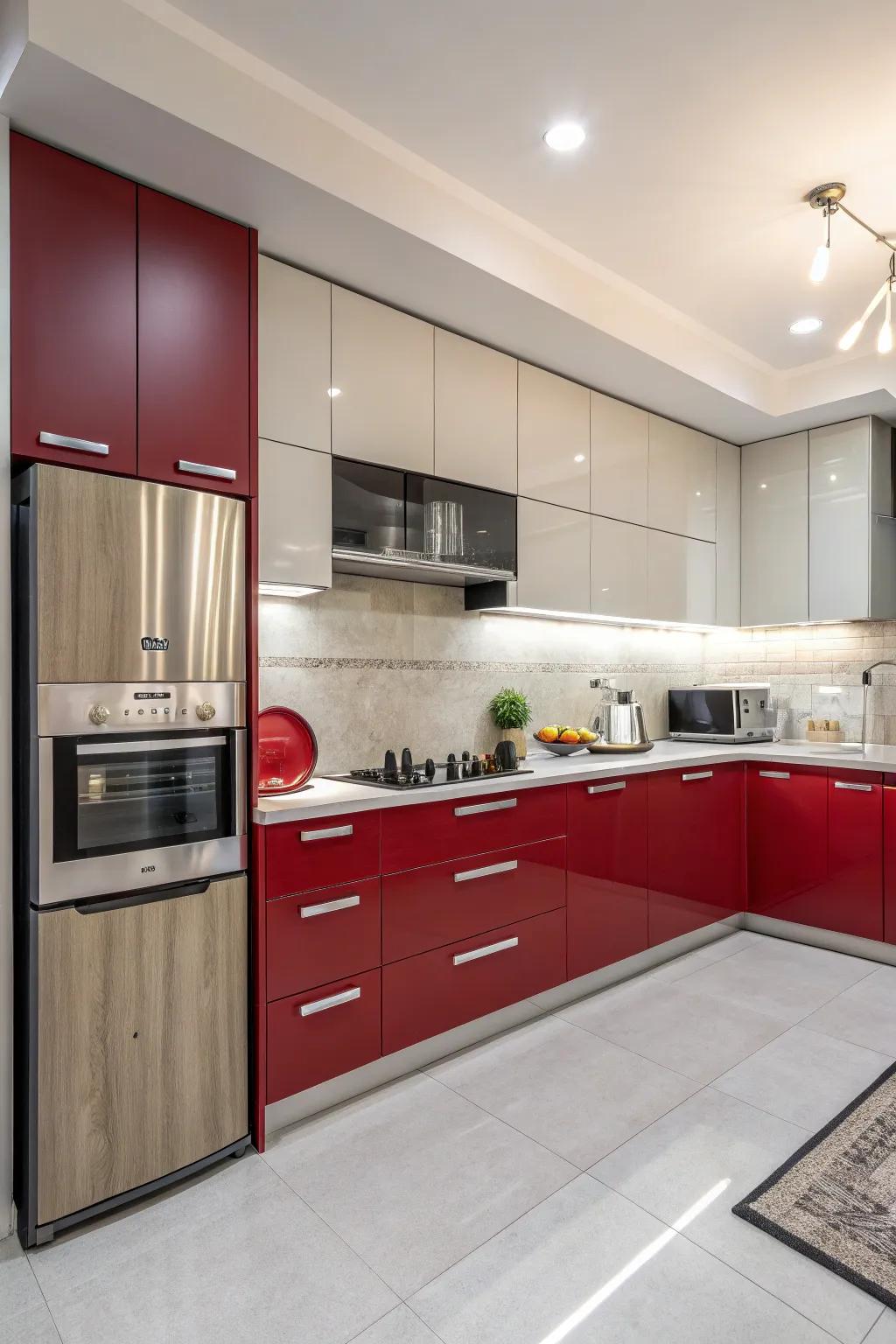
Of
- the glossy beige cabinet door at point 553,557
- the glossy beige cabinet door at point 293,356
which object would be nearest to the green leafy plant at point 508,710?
the glossy beige cabinet door at point 553,557

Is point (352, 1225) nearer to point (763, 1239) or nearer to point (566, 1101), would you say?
point (566, 1101)

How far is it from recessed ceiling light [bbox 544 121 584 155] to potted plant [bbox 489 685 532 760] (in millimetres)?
2056

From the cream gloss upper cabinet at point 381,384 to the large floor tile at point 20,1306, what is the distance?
2.29 metres

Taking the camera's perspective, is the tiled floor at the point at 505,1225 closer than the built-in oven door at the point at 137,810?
Yes

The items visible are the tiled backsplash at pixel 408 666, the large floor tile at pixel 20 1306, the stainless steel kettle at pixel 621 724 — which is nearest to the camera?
the large floor tile at pixel 20 1306

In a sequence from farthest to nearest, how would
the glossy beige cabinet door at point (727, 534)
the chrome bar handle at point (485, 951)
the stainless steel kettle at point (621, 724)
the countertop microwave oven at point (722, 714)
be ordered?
the glossy beige cabinet door at point (727, 534)
the countertop microwave oven at point (722, 714)
the stainless steel kettle at point (621, 724)
the chrome bar handle at point (485, 951)

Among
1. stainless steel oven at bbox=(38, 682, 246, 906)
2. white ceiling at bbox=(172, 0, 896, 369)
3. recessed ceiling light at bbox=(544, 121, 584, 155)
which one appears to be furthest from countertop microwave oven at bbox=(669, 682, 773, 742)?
stainless steel oven at bbox=(38, 682, 246, 906)

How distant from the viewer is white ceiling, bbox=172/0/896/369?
1877 mm

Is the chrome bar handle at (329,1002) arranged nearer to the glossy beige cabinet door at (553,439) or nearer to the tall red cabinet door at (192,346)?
the tall red cabinet door at (192,346)

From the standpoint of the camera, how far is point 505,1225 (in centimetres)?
183

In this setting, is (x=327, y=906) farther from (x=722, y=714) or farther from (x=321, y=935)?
(x=722, y=714)

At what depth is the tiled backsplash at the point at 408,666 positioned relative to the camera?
289cm

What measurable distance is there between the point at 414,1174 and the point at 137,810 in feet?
3.84

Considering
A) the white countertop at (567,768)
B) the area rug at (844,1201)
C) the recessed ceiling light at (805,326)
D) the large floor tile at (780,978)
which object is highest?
the recessed ceiling light at (805,326)
